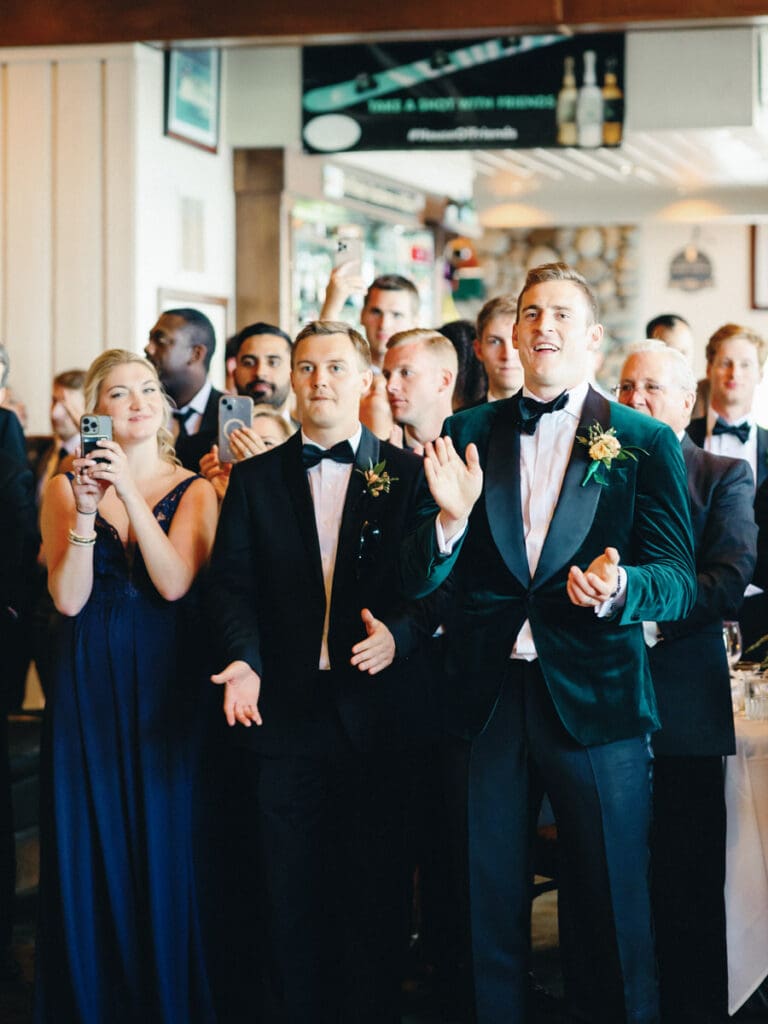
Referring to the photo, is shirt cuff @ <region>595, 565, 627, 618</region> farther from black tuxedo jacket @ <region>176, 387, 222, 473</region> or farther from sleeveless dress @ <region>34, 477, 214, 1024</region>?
black tuxedo jacket @ <region>176, 387, 222, 473</region>

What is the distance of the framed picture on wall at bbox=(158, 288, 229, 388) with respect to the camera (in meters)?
7.41

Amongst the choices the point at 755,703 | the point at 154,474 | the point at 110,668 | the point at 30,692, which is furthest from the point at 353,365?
the point at 30,692

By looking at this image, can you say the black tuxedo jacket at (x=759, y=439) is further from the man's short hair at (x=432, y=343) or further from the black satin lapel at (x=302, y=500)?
the black satin lapel at (x=302, y=500)

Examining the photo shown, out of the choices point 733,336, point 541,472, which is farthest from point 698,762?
point 733,336

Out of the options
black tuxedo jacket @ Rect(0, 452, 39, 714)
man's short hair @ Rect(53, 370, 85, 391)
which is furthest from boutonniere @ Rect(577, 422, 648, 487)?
man's short hair @ Rect(53, 370, 85, 391)

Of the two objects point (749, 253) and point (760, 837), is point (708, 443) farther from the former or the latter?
point (749, 253)

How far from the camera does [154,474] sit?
3.55 meters

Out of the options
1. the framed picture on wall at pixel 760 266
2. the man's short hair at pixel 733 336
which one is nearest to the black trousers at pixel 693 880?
the man's short hair at pixel 733 336

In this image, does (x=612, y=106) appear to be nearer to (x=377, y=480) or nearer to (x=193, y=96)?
(x=193, y=96)

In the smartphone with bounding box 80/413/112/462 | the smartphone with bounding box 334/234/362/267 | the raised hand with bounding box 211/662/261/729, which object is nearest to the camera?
the raised hand with bounding box 211/662/261/729

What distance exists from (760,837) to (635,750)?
711 mm

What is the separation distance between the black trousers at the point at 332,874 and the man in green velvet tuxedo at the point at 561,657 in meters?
0.33

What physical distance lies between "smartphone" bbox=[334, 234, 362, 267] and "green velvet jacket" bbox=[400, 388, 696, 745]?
5.34ft

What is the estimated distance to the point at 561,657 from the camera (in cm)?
303
